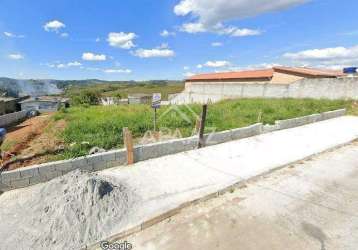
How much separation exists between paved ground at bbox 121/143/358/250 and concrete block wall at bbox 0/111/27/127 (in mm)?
15939

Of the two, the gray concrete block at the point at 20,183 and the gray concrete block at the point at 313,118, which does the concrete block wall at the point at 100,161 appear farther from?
the gray concrete block at the point at 313,118

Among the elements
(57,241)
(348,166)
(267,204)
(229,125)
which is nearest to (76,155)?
(57,241)

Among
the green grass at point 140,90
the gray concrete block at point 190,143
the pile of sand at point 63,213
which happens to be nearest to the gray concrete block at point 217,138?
the gray concrete block at point 190,143

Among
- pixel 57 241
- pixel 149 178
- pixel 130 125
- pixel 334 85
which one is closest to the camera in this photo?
pixel 57 241

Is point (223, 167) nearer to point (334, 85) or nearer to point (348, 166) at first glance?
point (348, 166)

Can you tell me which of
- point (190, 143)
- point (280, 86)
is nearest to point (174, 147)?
point (190, 143)

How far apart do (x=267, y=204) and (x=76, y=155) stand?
170 inches

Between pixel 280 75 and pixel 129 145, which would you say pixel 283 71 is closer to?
pixel 280 75

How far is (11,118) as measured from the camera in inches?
656

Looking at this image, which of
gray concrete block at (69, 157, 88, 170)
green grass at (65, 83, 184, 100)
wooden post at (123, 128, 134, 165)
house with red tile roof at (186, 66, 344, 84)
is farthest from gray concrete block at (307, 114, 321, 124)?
green grass at (65, 83, 184, 100)

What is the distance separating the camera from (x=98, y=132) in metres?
7.82

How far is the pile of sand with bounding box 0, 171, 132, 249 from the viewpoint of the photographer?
321 cm

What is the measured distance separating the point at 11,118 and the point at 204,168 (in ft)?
55.0

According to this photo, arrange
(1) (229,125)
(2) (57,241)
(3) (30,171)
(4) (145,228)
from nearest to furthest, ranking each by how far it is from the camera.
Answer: (2) (57,241) < (4) (145,228) < (3) (30,171) < (1) (229,125)
